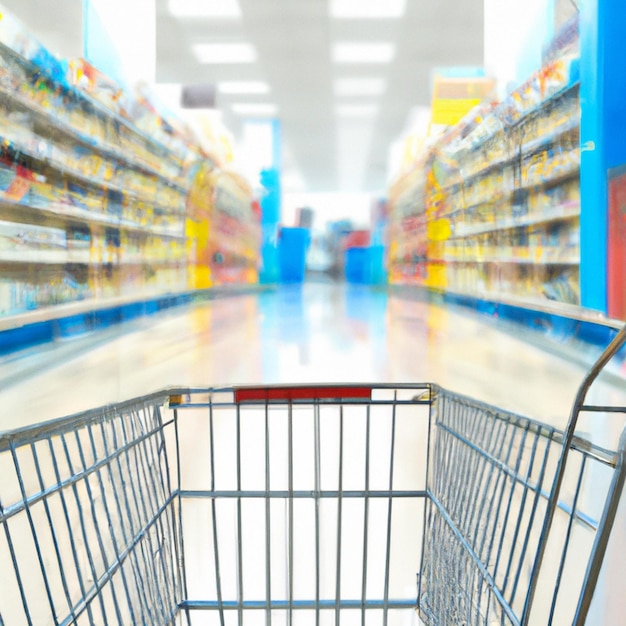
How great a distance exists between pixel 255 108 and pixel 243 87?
0.42 feet

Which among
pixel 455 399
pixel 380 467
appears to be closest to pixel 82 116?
pixel 380 467

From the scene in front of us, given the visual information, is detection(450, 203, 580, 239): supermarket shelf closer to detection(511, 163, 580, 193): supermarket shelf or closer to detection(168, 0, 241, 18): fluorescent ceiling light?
detection(511, 163, 580, 193): supermarket shelf

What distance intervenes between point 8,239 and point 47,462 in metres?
1.23

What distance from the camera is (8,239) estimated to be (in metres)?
2.00

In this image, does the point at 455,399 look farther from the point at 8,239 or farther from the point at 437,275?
the point at 8,239

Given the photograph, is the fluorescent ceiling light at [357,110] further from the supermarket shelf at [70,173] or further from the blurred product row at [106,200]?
the supermarket shelf at [70,173]

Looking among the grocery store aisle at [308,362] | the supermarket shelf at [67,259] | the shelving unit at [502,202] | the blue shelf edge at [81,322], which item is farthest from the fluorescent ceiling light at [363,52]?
the supermarket shelf at [67,259]

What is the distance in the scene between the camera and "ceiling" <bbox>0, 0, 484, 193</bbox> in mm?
1150

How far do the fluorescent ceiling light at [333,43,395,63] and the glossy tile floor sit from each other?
2.37 ft

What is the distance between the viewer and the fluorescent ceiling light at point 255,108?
Answer: 1.28 meters

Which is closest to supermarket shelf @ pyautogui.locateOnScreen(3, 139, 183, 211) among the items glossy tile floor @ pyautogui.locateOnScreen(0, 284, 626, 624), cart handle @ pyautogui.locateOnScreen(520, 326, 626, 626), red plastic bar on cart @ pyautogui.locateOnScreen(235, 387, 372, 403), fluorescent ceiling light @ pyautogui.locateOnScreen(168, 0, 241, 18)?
glossy tile floor @ pyautogui.locateOnScreen(0, 284, 626, 624)

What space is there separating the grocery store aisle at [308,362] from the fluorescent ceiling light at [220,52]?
0.80 metres

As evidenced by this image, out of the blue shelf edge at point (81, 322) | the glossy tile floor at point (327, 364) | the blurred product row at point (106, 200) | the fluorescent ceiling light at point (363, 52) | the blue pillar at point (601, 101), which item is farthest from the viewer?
the blue shelf edge at point (81, 322)

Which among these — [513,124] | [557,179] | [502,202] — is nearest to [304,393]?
[557,179]
